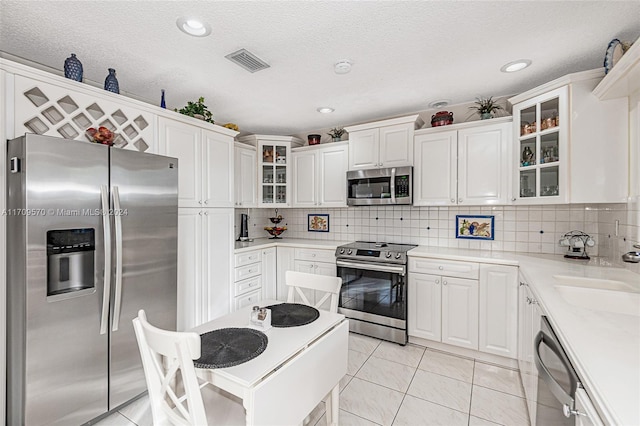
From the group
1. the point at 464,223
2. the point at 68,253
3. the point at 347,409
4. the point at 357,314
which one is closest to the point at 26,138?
the point at 68,253

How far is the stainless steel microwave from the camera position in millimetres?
3260

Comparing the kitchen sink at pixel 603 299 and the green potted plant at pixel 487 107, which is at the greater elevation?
the green potted plant at pixel 487 107

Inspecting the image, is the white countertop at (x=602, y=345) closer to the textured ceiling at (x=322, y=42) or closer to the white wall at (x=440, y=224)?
the white wall at (x=440, y=224)

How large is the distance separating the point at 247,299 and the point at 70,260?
2034 millimetres

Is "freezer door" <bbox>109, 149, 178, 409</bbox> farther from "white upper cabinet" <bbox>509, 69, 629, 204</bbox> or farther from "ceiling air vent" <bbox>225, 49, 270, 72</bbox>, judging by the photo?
"white upper cabinet" <bbox>509, 69, 629, 204</bbox>

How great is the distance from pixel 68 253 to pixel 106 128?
2.92ft

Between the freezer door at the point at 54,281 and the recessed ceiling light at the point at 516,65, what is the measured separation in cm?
303

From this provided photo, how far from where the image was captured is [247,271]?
11.6 ft

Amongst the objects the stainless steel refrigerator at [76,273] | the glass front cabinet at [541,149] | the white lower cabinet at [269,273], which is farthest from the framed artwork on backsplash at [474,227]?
the stainless steel refrigerator at [76,273]

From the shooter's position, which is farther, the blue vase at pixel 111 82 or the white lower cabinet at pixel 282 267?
the white lower cabinet at pixel 282 267

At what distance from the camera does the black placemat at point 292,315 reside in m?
1.66

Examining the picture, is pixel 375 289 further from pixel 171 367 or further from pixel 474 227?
pixel 171 367

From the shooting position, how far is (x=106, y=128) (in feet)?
6.71

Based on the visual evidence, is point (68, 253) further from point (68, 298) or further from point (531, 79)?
point (531, 79)
